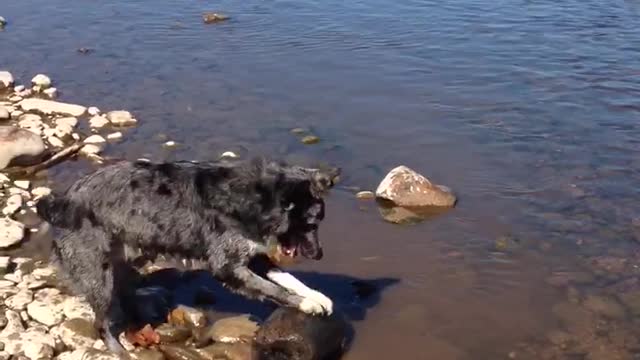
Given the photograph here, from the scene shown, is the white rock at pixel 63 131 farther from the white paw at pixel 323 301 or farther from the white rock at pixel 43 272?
the white paw at pixel 323 301

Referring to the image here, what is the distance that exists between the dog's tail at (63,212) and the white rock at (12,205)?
2616 millimetres

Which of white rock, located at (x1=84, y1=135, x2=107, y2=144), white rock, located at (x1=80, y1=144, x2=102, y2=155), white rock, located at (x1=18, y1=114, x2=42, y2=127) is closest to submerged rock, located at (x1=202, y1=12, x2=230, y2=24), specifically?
white rock, located at (x1=18, y1=114, x2=42, y2=127)

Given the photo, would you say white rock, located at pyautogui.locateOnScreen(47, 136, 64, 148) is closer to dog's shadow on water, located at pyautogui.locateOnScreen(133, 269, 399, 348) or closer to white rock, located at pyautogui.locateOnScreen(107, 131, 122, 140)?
white rock, located at pyautogui.locateOnScreen(107, 131, 122, 140)

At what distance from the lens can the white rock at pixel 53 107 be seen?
42.3 ft

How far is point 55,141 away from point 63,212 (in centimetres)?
512

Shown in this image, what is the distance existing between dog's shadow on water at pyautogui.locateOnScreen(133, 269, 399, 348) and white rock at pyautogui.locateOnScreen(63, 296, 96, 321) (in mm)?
532

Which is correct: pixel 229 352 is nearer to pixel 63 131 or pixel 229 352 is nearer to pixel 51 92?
pixel 63 131

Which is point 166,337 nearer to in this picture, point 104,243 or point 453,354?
point 104,243

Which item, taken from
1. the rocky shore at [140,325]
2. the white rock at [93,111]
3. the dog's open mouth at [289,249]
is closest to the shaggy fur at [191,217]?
the dog's open mouth at [289,249]

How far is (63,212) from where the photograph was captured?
7.04m

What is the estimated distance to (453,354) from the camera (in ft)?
24.3

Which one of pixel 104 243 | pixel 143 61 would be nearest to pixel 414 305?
pixel 104 243

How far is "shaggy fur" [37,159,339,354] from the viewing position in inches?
275

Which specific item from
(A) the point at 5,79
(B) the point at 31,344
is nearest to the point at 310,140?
(B) the point at 31,344
